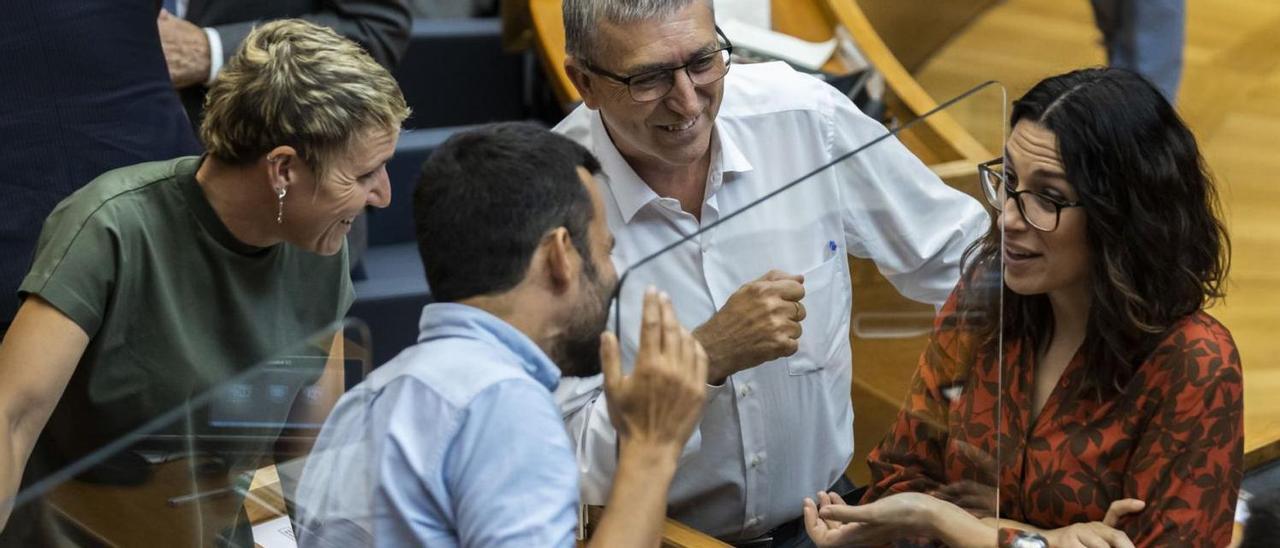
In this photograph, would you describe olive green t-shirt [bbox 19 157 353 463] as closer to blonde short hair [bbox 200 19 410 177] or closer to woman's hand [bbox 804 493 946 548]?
blonde short hair [bbox 200 19 410 177]

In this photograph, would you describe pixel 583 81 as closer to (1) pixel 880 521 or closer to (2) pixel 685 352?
(1) pixel 880 521

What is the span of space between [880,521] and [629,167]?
59 centimetres

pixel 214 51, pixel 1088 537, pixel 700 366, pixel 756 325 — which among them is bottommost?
pixel 1088 537

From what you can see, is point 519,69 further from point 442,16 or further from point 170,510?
point 170,510

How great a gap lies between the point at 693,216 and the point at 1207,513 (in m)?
0.70

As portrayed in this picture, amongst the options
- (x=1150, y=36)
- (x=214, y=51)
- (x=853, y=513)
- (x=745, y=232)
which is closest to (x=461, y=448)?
(x=745, y=232)

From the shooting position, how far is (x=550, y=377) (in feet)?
4.09

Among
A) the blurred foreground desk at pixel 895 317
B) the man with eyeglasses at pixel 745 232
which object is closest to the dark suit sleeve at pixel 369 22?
Result: the man with eyeglasses at pixel 745 232

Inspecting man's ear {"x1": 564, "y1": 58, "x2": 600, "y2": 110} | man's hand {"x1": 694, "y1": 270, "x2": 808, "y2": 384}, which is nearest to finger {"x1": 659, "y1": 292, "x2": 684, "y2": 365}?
man's hand {"x1": 694, "y1": 270, "x2": 808, "y2": 384}

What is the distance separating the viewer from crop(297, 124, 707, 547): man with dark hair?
1.18 metres

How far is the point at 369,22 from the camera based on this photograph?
104 inches

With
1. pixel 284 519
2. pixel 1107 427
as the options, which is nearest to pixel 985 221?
pixel 1107 427

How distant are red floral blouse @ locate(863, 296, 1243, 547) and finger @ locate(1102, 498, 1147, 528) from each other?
1 centimetres

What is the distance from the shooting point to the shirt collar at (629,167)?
1926mm
